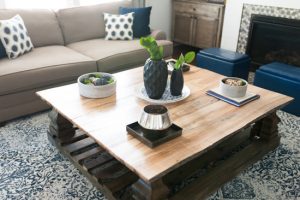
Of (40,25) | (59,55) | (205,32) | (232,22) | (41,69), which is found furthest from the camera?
(205,32)

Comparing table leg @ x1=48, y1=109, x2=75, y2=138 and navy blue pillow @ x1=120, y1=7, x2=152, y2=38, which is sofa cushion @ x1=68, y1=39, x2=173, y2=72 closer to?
navy blue pillow @ x1=120, y1=7, x2=152, y2=38

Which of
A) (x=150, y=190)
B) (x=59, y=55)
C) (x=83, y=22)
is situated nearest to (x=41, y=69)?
(x=59, y=55)

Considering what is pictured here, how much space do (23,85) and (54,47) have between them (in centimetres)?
79

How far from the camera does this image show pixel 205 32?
4156 mm

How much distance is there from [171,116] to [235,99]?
1.49ft

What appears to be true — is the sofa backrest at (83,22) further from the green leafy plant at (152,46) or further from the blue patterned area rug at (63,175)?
the green leafy plant at (152,46)

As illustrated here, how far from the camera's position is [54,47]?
2979 mm

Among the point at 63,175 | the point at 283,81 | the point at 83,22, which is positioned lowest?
the point at 63,175

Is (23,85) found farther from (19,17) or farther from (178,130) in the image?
(178,130)

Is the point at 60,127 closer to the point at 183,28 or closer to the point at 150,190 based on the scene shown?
the point at 150,190

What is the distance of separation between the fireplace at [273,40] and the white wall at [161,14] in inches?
54.6

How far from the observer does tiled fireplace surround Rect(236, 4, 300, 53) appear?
3271 mm

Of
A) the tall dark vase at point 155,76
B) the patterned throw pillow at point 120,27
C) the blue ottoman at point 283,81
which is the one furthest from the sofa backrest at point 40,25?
the blue ottoman at point 283,81

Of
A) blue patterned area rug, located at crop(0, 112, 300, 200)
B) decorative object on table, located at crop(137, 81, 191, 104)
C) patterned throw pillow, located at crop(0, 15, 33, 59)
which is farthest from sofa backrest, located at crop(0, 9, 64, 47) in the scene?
decorative object on table, located at crop(137, 81, 191, 104)
